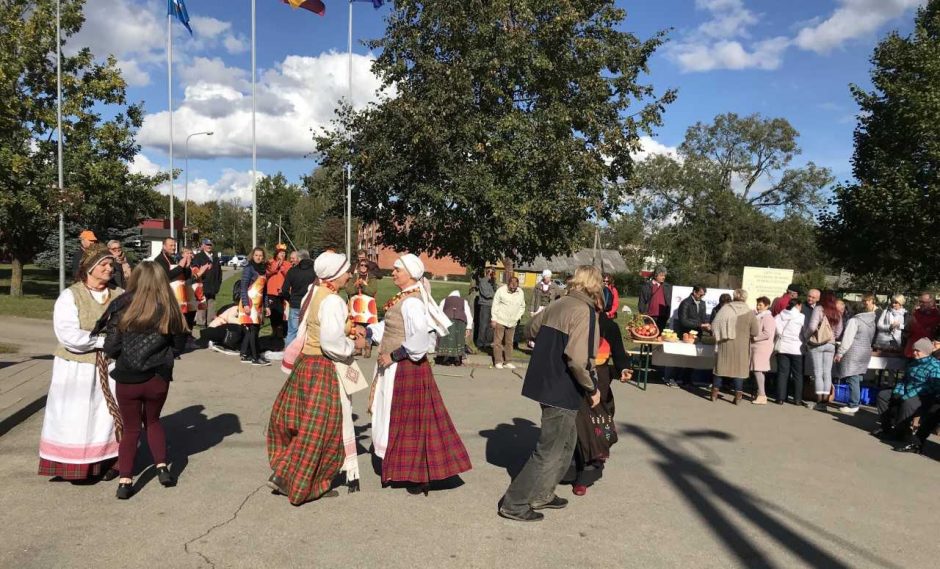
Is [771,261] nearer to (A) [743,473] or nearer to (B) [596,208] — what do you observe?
(B) [596,208]

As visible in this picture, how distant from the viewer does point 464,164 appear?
1437 cm

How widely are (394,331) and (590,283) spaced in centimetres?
161

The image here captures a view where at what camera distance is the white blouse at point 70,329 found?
15.4ft

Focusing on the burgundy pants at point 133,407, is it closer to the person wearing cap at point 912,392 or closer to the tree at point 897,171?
the person wearing cap at point 912,392

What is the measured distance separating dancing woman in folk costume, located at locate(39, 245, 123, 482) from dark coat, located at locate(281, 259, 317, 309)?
579 centimetres

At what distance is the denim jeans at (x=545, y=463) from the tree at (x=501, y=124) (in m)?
9.12

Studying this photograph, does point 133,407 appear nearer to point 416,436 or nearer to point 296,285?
point 416,436

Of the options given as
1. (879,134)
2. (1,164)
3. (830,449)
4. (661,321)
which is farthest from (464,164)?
(879,134)

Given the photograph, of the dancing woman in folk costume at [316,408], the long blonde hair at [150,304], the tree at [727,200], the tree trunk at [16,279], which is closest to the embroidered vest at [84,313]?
the long blonde hair at [150,304]

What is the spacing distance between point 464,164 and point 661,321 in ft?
18.3

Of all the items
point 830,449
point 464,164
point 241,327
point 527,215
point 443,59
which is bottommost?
point 830,449

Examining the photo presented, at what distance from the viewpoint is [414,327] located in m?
5.09

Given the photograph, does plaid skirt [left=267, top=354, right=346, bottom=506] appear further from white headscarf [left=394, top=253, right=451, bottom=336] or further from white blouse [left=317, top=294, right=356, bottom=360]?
white headscarf [left=394, top=253, right=451, bottom=336]

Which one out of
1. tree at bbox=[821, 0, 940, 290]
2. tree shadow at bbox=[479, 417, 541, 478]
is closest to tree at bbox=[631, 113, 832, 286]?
tree at bbox=[821, 0, 940, 290]
